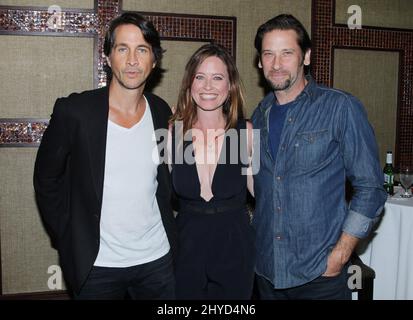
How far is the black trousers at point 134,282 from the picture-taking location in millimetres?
1969

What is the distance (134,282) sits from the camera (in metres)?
2.07

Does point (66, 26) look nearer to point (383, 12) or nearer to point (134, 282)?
point (134, 282)

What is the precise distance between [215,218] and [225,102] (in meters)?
0.67

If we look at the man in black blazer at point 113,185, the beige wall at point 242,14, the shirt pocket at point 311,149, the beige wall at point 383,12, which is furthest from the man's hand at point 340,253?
the beige wall at point 383,12

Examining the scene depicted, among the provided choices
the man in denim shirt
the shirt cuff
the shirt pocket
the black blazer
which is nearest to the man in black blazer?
the black blazer

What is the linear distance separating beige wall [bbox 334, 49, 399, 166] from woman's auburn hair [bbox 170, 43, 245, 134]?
2110mm

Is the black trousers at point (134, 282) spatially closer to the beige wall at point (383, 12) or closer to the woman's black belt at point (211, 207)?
the woman's black belt at point (211, 207)

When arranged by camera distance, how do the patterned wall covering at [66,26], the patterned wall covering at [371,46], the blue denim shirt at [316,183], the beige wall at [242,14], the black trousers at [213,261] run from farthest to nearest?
the patterned wall covering at [371,46] → the beige wall at [242,14] → the patterned wall covering at [66,26] → the black trousers at [213,261] → the blue denim shirt at [316,183]

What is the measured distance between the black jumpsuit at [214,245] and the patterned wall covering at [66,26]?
1868 mm

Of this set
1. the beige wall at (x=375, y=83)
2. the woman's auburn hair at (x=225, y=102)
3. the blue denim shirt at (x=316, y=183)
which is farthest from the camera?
the beige wall at (x=375, y=83)

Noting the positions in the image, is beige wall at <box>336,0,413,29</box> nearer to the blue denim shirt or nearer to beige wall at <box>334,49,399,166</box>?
beige wall at <box>334,49,399,166</box>

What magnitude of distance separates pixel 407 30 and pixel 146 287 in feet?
11.9

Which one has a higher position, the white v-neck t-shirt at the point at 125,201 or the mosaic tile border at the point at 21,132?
the mosaic tile border at the point at 21,132
